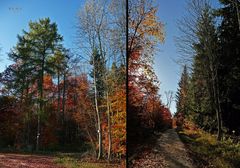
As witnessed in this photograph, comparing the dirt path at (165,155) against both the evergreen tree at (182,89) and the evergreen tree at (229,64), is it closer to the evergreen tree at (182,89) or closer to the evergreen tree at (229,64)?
the evergreen tree at (182,89)

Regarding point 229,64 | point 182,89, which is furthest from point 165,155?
point 229,64

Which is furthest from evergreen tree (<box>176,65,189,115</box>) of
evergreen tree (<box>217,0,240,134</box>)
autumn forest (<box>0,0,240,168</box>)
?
evergreen tree (<box>217,0,240,134</box>)

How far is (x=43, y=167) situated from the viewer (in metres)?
7.32

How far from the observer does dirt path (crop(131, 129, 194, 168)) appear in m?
6.93

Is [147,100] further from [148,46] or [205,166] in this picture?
[205,166]

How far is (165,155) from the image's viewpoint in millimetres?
8375

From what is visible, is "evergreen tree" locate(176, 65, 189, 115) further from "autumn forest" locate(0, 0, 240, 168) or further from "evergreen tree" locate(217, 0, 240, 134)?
"evergreen tree" locate(217, 0, 240, 134)

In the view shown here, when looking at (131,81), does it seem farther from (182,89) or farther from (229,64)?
(229,64)

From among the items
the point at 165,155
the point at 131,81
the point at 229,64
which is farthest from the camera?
the point at 229,64

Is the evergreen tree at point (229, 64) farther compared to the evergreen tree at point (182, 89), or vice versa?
the evergreen tree at point (229, 64)

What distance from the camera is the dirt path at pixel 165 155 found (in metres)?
6.93

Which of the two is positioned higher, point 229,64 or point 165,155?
point 229,64

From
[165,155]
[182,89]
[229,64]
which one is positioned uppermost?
[229,64]

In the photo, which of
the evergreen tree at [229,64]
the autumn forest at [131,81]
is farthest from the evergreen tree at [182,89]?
the evergreen tree at [229,64]
